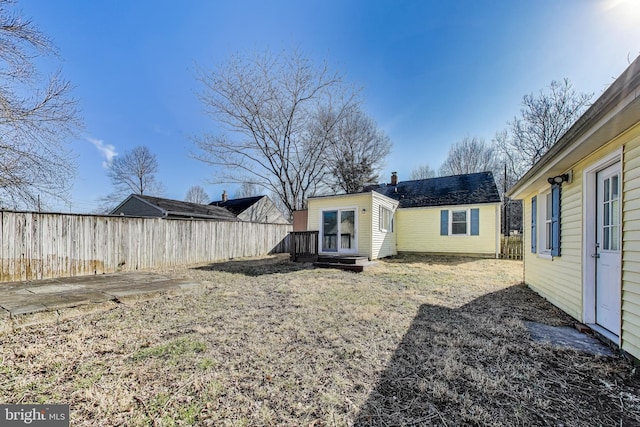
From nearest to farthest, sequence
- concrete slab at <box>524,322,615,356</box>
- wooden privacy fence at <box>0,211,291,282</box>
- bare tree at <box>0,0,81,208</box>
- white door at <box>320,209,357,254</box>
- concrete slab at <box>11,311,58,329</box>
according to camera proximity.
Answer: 1. concrete slab at <box>524,322,615,356</box>
2. concrete slab at <box>11,311,58,329</box>
3. bare tree at <box>0,0,81,208</box>
4. wooden privacy fence at <box>0,211,291,282</box>
5. white door at <box>320,209,357,254</box>

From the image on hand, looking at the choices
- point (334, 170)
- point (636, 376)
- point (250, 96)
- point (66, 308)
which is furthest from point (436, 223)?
point (66, 308)

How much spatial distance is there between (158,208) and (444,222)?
16344 mm

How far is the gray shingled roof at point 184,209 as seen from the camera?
16.4m

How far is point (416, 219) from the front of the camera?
1368 centimetres

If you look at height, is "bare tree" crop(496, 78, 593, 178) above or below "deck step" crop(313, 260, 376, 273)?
above

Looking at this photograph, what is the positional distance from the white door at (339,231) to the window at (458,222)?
5663mm

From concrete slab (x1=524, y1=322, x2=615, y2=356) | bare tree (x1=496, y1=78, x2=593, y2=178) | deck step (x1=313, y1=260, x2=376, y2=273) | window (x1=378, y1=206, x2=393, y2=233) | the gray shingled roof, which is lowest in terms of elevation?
deck step (x1=313, y1=260, x2=376, y2=273)

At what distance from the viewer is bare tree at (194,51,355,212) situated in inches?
564

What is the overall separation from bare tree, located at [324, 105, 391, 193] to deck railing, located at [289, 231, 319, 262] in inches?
401

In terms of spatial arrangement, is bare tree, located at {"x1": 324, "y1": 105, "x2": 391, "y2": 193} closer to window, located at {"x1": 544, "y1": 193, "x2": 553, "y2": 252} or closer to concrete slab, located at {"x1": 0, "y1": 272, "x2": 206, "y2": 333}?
window, located at {"x1": 544, "y1": 193, "x2": 553, "y2": 252}

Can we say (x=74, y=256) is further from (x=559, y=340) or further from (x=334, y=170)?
(x=334, y=170)

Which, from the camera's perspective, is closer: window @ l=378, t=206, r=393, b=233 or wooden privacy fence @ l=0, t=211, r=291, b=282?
wooden privacy fence @ l=0, t=211, r=291, b=282

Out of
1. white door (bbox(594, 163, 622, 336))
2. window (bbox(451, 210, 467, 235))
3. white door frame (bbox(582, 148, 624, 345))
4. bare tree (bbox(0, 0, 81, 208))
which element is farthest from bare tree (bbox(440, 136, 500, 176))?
bare tree (bbox(0, 0, 81, 208))

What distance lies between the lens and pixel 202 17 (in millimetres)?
9242
